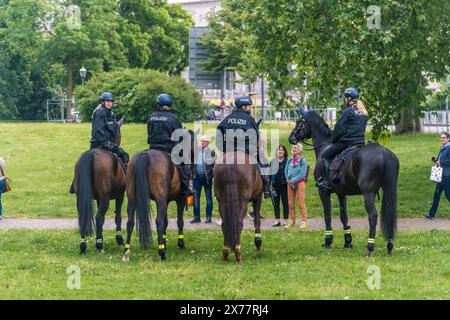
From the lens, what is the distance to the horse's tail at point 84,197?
16.3 metres

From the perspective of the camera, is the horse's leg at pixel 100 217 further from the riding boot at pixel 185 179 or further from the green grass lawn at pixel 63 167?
the green grass lawn at pixel 63 167

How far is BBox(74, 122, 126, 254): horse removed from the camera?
53.7 feet

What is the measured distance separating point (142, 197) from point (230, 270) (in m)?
2.33

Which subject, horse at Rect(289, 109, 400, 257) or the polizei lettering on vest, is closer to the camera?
horse at Rect(289, 109, 400, 257)

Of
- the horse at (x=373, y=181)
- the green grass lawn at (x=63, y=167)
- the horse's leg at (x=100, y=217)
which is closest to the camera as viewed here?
the horse at (x=373, y=181)

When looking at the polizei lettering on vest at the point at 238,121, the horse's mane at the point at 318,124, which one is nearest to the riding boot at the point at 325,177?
the horse's mane at the point at 318,124

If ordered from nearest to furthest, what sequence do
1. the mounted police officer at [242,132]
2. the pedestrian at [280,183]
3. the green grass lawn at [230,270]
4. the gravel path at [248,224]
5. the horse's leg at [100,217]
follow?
the green grass lawn at [230,270] < the mounted police officer at [242,132] < the horse's leg at [100,217] < the gravel path at [248,224] < the pedestrian at [280,183]

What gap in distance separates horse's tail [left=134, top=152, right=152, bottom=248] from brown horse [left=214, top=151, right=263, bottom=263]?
4.20 feet

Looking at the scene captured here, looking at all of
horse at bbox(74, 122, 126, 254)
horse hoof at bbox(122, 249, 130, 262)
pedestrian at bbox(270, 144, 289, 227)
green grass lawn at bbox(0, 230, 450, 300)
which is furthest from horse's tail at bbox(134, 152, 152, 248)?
pedestrian at bbox(270, 144, 289, 227)

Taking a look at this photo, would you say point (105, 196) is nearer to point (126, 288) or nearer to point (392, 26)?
point (126, 288)

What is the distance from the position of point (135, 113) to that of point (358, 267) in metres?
37.0

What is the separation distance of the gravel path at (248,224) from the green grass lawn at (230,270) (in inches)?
67.8

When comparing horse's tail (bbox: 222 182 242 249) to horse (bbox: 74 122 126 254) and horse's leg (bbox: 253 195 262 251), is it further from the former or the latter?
horse (bbox: 74 122 126 254)
